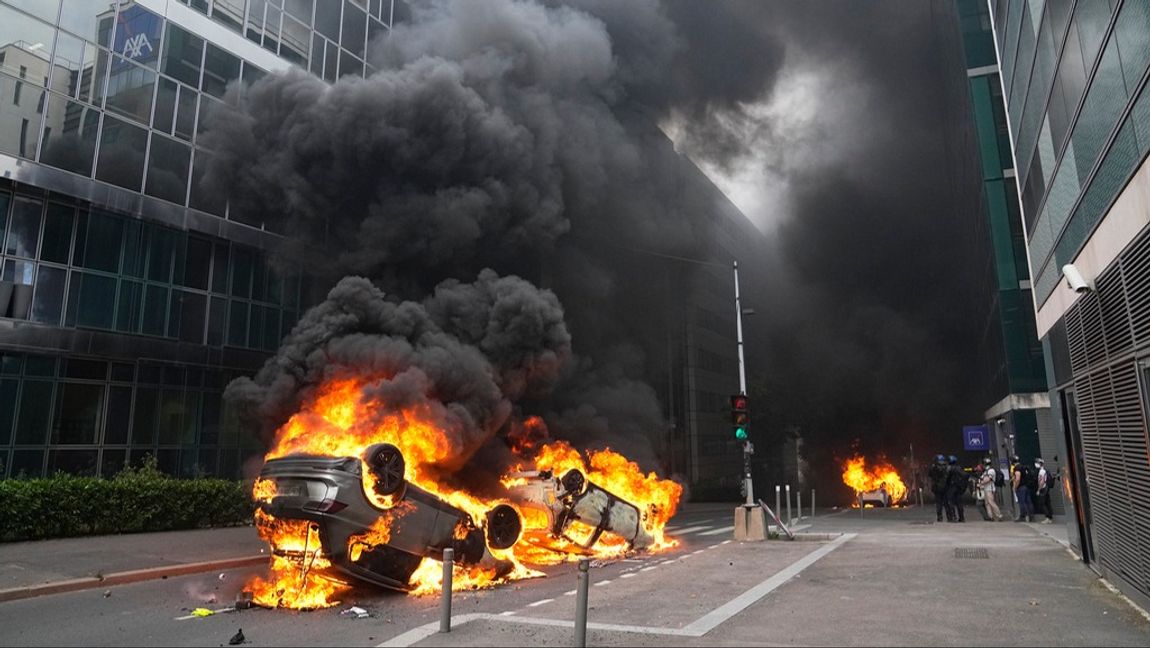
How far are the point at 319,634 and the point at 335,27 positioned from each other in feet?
68.5

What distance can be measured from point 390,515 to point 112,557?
600 cm

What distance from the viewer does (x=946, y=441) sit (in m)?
32.3

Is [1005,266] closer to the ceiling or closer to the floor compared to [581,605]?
closer to the ceiling

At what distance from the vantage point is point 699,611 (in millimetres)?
7203

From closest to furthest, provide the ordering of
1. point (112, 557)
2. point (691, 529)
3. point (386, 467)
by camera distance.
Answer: point (386, 467) → point (112, 557) → point (691, 529)

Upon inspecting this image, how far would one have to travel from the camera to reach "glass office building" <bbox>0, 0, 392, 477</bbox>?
15.6m

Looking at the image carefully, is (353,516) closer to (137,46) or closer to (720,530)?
(720,530)

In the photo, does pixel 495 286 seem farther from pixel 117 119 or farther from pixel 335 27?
pixel 335 27

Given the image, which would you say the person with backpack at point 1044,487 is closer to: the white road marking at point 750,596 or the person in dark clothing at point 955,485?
the person in dark clothing at point 955,485

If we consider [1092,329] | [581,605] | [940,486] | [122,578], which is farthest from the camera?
[940,486]

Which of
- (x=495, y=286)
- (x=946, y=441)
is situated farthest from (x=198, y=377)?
(x=946, y=441)

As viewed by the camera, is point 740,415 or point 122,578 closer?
point 122,578

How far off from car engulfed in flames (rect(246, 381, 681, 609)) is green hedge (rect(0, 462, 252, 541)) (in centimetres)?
564

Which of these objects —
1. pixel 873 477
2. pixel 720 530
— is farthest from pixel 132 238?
pixel 873 477
